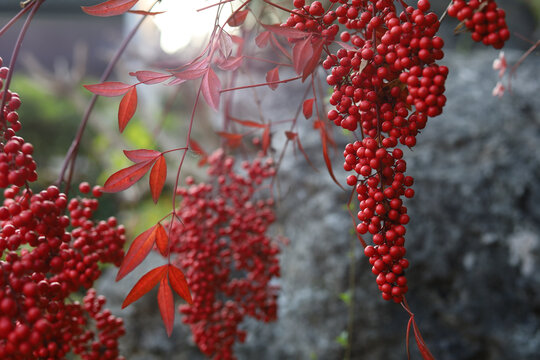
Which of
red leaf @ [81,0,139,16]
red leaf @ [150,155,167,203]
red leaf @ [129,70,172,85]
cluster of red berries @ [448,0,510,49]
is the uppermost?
red leaf @ [81,0,139,16]

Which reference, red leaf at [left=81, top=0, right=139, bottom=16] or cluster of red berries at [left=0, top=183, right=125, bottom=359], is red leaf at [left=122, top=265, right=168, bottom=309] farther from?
red leaf at [left=81, top=0, right=139, bottom=16]

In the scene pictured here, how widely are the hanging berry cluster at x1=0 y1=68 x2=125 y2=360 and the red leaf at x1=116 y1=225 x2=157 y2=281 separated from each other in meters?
0.05

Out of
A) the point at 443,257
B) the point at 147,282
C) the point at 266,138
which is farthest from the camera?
the point at 443,257

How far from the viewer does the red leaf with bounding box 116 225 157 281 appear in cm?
35

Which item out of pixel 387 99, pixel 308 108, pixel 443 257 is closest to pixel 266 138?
pixel 308 108

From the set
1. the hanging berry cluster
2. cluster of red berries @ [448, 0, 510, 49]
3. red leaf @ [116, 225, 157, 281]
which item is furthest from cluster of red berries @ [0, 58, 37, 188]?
cluster of red berries @ [448, 0, 510, 49]

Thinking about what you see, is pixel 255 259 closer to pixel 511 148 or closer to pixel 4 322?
pixel 4 322

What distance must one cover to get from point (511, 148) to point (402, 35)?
0.84 m

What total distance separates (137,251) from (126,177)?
0.07 metres

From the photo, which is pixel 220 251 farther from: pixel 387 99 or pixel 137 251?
pixel 387 99

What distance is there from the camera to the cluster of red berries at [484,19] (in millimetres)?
267

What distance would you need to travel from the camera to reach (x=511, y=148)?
95 cm

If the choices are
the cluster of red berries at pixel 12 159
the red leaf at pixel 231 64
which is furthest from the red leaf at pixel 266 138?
the cluster of red berries at pixel 12 159

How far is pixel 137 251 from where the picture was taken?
1.17 feet
